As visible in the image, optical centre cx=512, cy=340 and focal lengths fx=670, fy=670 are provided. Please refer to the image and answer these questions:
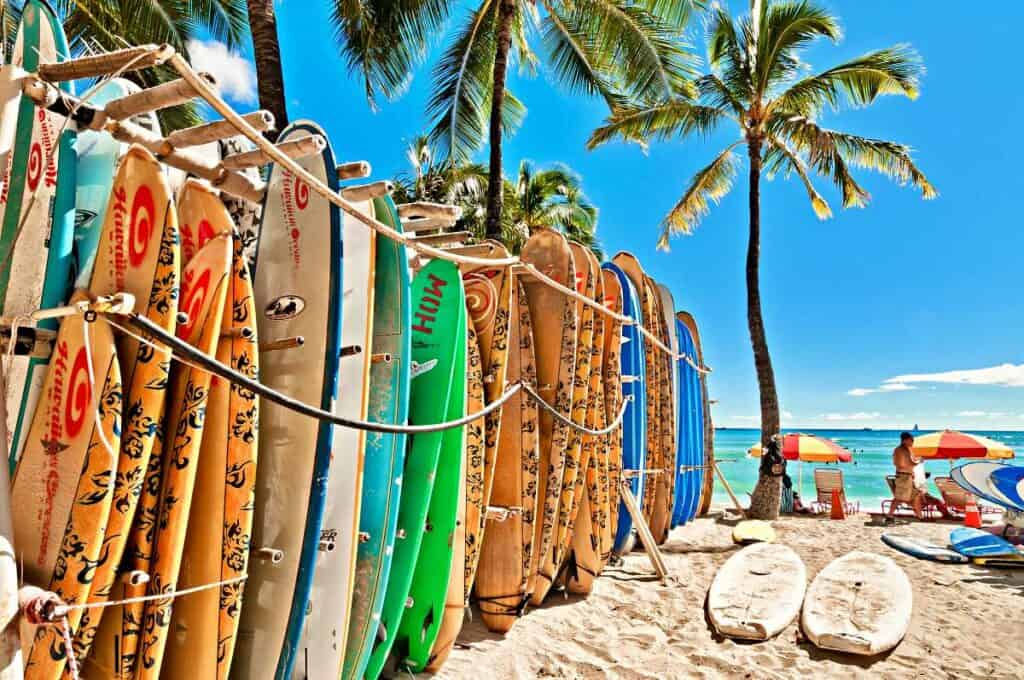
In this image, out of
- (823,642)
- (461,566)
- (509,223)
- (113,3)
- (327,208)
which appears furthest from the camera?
(509,223)

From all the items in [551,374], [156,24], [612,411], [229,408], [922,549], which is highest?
[156,24]

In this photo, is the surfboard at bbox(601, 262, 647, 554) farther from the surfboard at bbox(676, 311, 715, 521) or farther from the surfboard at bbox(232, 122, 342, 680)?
the surfboard at bbox(232, 122, 342, 680)

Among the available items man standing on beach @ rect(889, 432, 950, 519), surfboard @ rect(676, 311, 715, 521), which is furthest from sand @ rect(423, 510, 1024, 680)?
man standing on beach @ rect(889, 432, 950, 519)

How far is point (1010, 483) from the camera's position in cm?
718

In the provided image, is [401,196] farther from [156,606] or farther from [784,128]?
[156,606]

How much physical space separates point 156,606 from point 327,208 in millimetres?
1373

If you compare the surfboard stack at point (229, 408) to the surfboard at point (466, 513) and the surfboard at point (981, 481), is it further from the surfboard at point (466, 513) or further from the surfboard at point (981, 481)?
the surfboard at point (981, 481)

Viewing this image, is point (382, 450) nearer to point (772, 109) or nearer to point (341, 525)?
point (341, 525)

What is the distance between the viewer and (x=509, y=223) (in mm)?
17750

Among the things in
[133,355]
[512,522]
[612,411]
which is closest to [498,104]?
[612,411]

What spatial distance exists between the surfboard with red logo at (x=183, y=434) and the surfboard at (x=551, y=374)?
7.68 ft

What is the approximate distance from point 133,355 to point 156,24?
975 centimetres

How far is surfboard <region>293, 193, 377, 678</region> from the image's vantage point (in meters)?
2.41

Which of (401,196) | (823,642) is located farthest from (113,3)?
(823,642)
